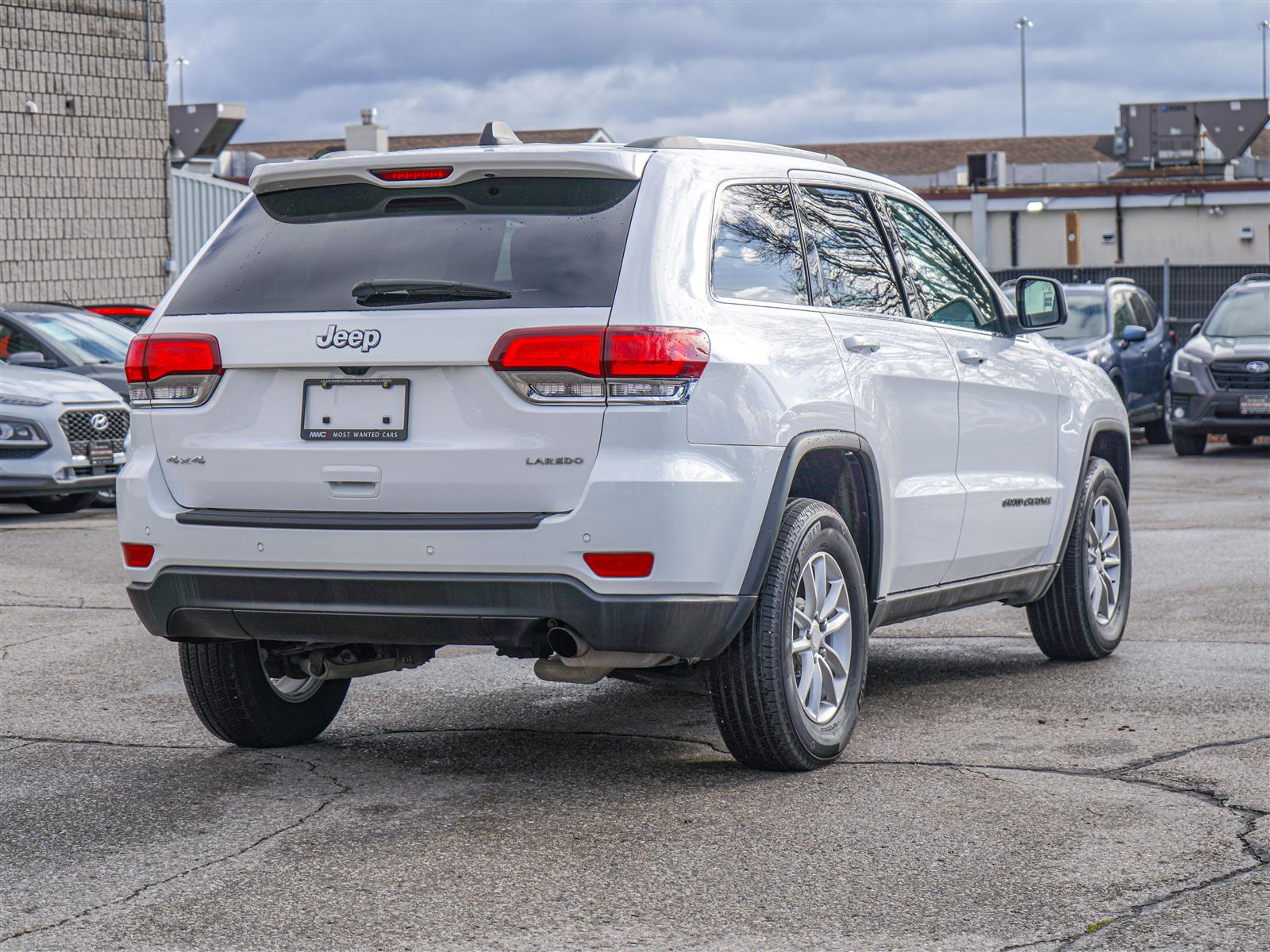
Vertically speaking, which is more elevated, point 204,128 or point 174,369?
point 204,128

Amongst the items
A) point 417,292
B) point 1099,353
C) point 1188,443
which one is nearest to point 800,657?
point 417,292

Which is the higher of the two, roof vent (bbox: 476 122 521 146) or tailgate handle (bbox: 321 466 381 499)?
roof vent (bbox: 476 122 521 146)

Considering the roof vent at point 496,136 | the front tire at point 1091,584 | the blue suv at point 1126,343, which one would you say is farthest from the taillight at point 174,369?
the blue suv at point 1126,343

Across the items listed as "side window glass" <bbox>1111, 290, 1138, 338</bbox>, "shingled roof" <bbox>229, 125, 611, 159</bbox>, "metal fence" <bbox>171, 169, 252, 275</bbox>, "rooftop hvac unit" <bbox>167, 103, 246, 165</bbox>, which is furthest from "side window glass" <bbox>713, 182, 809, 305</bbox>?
"shingled roof" <bbox>229, 125, 611, 159</bbox>

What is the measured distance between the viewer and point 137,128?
25.8m

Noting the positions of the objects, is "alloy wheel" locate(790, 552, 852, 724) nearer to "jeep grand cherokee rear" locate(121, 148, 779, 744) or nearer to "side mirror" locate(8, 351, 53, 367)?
"jeep grand cherokee rear" locate(121, 148, 779, 744)

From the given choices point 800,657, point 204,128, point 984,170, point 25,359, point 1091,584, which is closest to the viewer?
point 800,657

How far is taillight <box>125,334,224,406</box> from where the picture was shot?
17.4 feet

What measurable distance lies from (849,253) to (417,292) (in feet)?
5.59

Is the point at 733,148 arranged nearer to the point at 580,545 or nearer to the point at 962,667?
the point at 580,545

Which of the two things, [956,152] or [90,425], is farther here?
[956,152]

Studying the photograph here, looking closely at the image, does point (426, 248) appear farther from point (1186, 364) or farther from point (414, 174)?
point (1186, 364)

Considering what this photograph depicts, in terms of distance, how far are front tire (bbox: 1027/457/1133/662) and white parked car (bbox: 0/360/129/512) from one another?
25.8ft

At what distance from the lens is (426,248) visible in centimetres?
527
